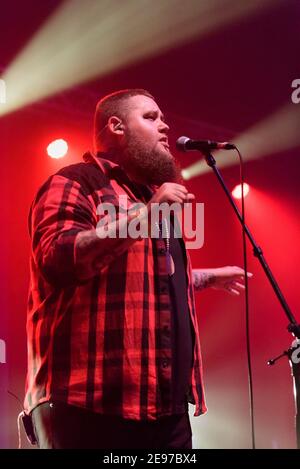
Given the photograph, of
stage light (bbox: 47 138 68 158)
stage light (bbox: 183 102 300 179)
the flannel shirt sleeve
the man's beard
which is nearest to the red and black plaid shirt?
the flannel shirt sleeve

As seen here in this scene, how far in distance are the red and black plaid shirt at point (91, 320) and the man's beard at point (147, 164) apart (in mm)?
292

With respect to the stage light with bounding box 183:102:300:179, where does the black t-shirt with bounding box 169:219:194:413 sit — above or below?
below

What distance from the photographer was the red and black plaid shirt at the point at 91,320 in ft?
5.32

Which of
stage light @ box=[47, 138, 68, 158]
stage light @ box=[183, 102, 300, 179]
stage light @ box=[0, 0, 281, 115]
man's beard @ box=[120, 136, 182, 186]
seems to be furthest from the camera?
stage light @ box=[183, 102, 300, 179]

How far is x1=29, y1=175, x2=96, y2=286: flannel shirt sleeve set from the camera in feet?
5.22

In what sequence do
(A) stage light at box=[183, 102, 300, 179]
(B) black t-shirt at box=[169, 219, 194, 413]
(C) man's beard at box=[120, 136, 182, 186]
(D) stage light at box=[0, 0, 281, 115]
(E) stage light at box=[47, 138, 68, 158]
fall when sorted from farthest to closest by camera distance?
(A) stage light at box=[183, 102, 300, 179], (E) stage light at box=[47, 138, 68, 158], (D) stage light at box=[0, 0, 281, 115], (C) man's beard at box=[120, 136, 182, 186], (B) black t-shirt at box=[169, 219, 194, 413]

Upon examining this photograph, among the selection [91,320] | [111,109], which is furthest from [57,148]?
[91,320]

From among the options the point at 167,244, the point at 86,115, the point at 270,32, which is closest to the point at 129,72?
the point at 86,115

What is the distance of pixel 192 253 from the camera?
4828mm

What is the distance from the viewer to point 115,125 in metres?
2.16

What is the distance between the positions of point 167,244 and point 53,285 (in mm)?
429

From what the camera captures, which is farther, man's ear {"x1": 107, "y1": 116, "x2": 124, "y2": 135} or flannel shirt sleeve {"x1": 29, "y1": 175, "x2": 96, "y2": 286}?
man's ear {"x1": 107, "y1": 116, "x2": 124, "y2": 135}

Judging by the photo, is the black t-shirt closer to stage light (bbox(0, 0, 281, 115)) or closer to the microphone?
the microphone
